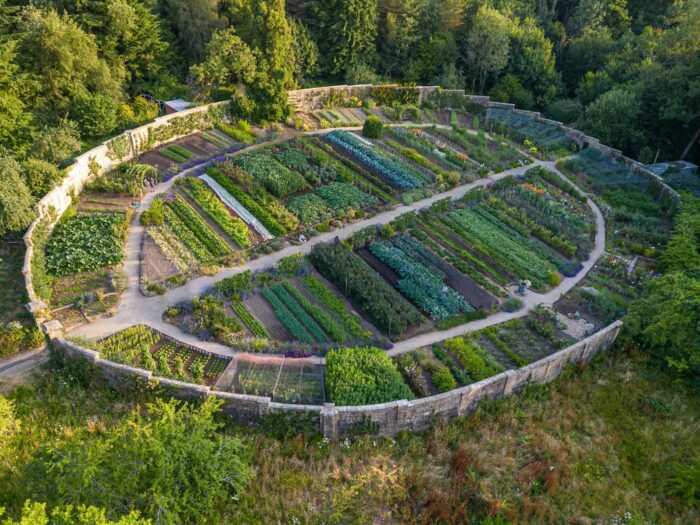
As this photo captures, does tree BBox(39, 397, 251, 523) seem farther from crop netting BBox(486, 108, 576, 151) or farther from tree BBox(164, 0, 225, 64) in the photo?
tree BBox(164, 0, 225, 64)

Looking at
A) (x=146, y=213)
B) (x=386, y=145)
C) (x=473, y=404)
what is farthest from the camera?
(x=386, y=145)

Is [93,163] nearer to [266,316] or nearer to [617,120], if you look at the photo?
[266,316]

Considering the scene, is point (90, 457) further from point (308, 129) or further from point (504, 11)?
point (504, 11)

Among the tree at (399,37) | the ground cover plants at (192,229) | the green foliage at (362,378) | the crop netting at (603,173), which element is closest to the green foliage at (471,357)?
the green foliage at (362,378)

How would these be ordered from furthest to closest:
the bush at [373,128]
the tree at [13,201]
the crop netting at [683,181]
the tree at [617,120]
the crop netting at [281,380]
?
the tree at [617,120]
the bush at [373,128]
the crop netting at [683,181]
the tree at [13,201]
the crop netting at [281,380]

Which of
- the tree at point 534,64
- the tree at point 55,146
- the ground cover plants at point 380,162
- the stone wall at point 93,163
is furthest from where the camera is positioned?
the tree at point 534,64

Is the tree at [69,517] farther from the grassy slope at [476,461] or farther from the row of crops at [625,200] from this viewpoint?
the row of crops at [625,200]

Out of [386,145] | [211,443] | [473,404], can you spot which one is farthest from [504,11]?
[211,443]

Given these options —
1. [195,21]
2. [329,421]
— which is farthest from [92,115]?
[329,421]
